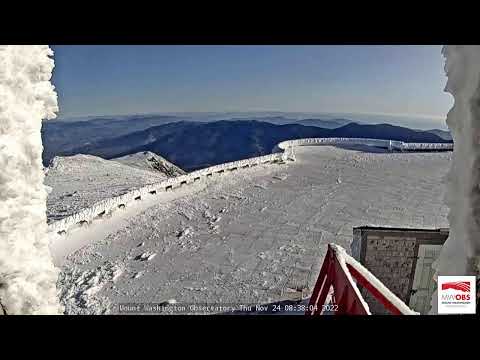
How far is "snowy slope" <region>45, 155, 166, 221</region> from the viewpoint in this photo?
21.2ft

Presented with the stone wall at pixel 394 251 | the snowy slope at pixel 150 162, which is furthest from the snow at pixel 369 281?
the snowy slope at pixel 150 162

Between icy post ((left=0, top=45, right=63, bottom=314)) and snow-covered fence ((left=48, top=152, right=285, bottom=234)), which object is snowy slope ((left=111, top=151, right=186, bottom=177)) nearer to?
snow-covered fence ((left=48, top=152, right=285, bottom=234))

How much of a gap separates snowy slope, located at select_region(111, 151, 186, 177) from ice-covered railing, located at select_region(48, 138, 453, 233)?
11.4 feet

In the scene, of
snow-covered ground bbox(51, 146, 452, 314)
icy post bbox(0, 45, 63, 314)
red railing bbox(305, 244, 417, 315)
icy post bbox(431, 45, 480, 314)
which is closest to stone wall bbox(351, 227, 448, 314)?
red railing bbox(305, 244, 417, 315)

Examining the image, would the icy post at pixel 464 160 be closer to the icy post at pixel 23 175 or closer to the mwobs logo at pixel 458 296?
the mwobs logo at pixel 458 296

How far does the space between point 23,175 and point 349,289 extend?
4.77 ft

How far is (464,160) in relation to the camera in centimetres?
122

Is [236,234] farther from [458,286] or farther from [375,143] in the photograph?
[375,143]

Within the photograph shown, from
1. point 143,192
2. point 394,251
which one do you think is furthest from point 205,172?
point 394,251
